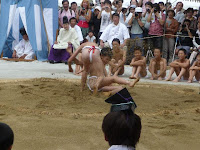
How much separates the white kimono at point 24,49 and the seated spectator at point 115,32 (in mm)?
1877

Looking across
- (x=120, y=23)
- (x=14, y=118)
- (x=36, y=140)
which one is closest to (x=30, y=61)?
(x=120, y=23)

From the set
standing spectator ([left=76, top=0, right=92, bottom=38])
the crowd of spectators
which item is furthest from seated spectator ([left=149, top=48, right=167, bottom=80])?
standing spectator ([left=76, top=0, right=92, bottom=38])

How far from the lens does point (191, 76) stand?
515cm

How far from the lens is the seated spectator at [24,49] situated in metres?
7.40

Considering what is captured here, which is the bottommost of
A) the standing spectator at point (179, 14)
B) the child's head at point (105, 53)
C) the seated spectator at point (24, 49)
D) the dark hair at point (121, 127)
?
the seated spectator at point (24, 49)

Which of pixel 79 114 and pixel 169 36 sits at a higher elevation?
pixel 169 36

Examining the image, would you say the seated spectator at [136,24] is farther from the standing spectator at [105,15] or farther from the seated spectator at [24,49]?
the seated spectator at [24,49]

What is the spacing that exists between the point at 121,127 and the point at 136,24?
17.6 ft

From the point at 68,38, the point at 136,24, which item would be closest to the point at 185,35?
the point at 136,24

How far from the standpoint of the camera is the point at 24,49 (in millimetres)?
7480

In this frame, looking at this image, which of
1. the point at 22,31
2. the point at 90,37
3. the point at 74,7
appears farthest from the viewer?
the point at 22,31

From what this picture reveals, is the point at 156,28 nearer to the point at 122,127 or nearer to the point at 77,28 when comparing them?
the point at 77,28

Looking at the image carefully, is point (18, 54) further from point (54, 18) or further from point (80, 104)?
point (80, 104)

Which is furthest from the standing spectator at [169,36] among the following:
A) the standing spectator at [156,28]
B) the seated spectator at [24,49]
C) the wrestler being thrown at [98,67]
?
the seated spectator at [24,49]
